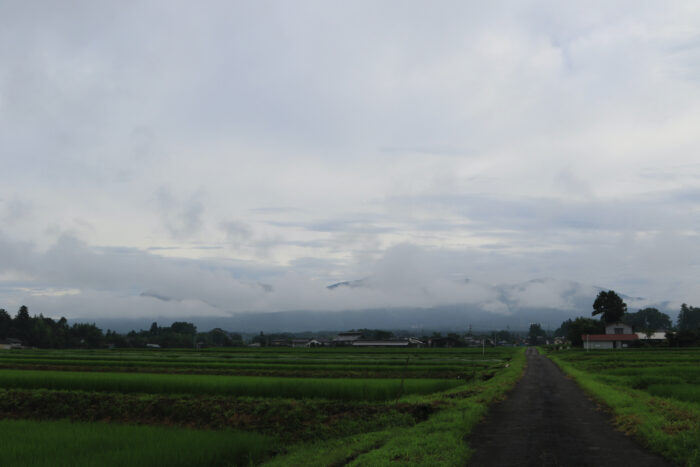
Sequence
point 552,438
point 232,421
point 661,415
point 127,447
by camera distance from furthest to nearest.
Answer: point 232,421 < point 661,415 < point 127,447 < point 552,438

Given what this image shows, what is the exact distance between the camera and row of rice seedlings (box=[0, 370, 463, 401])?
2709 centimetres

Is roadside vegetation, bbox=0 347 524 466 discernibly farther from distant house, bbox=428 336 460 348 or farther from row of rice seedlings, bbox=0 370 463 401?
distant house, bbox=428 336 460 348

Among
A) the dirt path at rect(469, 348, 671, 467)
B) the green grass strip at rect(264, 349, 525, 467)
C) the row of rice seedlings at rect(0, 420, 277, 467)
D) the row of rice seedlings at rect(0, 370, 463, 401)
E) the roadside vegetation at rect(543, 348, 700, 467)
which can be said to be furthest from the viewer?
the row of rice seedlings at rect(0, 370, 463, 401)

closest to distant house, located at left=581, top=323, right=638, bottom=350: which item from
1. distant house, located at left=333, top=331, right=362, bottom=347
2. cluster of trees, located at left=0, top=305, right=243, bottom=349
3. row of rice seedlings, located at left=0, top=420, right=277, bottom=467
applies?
distant house, located at left=333, top=331, right=362, bottom=347

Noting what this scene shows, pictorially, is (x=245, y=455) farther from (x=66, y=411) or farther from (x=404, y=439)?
(x=66, y=411)

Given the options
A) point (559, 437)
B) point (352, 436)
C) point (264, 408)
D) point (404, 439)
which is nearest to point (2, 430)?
point (264, 408)

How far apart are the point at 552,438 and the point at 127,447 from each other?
13.2 metres

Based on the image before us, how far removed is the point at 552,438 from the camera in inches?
598

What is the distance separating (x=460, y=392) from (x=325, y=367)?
23211 mm

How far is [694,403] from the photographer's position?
21.7 metres

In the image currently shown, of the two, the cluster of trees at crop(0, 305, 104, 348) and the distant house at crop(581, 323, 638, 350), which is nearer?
the distant house at crop(581, 323, 638, 350)

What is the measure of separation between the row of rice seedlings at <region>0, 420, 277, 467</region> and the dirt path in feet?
24.2

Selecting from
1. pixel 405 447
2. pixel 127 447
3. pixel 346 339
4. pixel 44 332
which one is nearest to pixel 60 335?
pixel 44 332

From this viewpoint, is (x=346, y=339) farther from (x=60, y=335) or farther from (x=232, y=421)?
(x=232, y=421)
